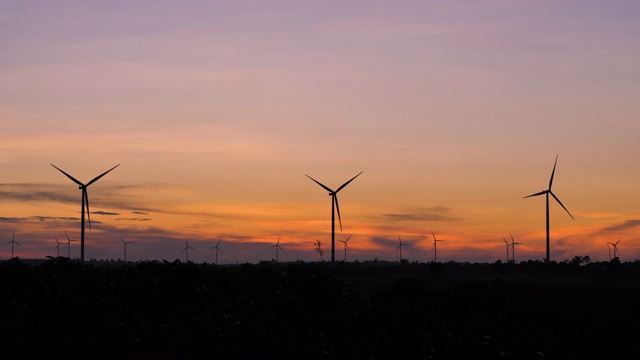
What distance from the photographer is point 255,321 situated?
48875 millimetres

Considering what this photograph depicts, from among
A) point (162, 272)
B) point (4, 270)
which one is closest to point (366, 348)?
point (162, 272)

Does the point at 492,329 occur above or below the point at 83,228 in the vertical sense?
below

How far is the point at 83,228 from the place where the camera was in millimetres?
123938

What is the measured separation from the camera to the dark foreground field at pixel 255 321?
151 feet

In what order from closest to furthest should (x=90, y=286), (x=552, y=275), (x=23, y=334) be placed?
(x=23, y=334), (x=90, y=286), (x=552, y=275)

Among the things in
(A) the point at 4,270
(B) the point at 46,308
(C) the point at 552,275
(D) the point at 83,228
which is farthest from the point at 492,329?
(C) the point at 552,275

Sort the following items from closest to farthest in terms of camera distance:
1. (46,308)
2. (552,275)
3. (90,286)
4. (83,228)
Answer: (46,308)
(90,286)
(83,228)
(552,275)

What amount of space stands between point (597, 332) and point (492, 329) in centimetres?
703

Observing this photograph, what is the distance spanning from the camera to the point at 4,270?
176ft

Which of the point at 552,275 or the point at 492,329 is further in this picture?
the point at 552,275

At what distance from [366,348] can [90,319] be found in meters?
14.0

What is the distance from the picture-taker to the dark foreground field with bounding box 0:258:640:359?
46031 mm

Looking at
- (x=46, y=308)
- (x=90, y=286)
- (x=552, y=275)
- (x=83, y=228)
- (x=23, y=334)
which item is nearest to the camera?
(x=23, y=334)

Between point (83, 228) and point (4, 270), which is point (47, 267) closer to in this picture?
point (4, 270)
